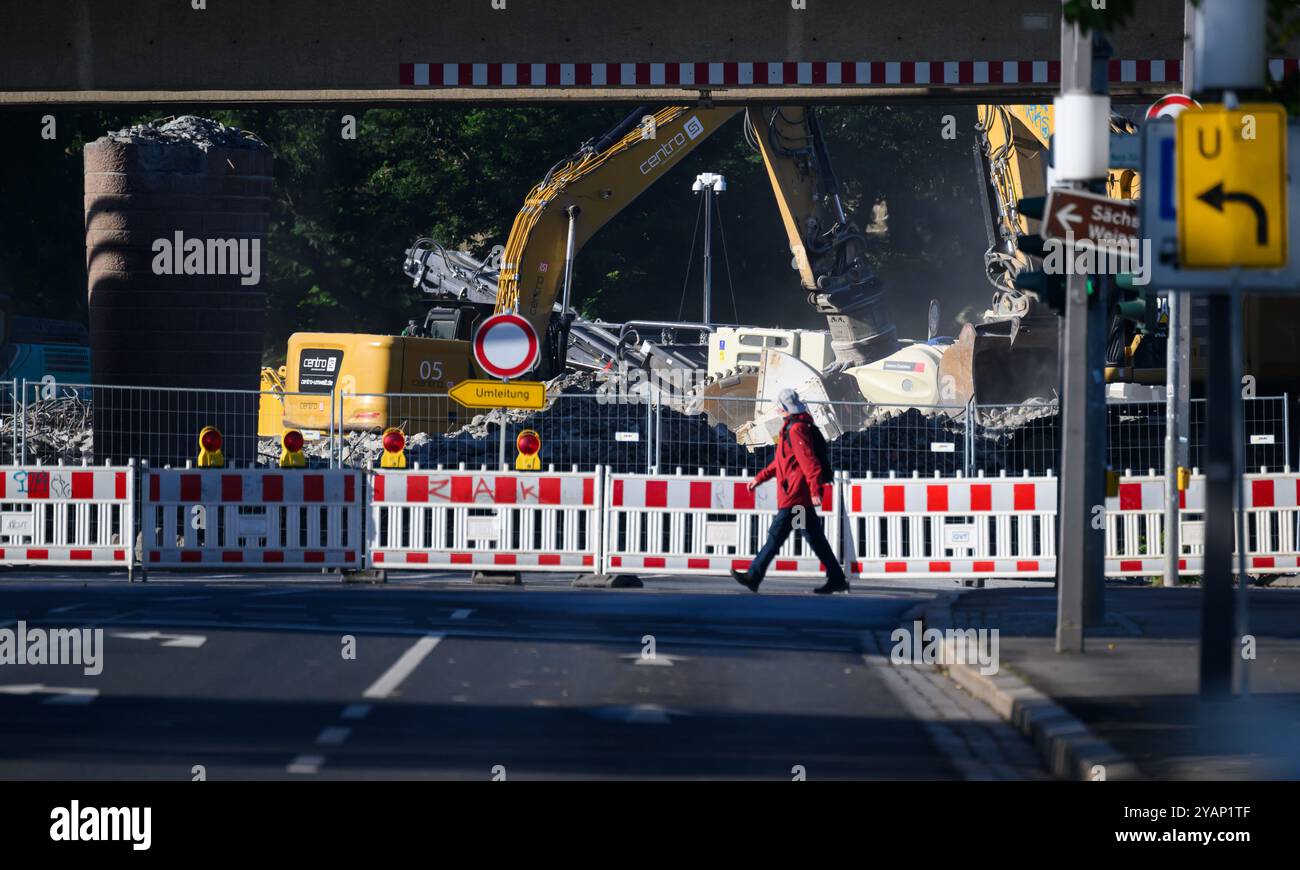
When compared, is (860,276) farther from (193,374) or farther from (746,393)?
(193,374)

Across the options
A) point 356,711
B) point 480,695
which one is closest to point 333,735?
point 356,711

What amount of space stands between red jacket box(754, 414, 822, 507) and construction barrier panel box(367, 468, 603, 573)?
7.87ft

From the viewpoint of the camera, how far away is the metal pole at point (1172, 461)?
20.1 m

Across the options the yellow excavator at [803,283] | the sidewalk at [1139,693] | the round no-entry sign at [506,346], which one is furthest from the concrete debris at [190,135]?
the sidewalk at [1139,693]

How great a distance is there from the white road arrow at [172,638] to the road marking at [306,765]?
4747mm

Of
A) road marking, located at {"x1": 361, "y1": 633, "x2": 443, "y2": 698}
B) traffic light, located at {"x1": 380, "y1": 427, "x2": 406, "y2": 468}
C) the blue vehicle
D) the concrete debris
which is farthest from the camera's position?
the blue vehicle

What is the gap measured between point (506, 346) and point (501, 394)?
1.70 ft

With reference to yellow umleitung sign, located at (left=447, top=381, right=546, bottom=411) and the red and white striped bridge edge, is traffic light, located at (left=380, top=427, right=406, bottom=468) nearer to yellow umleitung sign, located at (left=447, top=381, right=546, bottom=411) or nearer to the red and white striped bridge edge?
yellow umleitung sign, located at (left=447, top=381, right=546, bottom=411)

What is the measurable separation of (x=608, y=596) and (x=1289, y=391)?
1128 centimetres

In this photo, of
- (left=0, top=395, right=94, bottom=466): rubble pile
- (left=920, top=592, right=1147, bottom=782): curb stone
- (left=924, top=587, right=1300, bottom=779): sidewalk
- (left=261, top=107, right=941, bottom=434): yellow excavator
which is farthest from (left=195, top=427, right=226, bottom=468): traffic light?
(left=920, top=592, right=1147, bottom=782): curb stone

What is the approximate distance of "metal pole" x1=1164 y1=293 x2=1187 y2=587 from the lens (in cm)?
2009

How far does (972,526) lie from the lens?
20.8 m

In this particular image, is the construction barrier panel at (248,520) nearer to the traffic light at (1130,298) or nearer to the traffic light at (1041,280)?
the traffic light at (1130,298)

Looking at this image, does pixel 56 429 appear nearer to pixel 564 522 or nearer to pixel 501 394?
pixel 501 394
